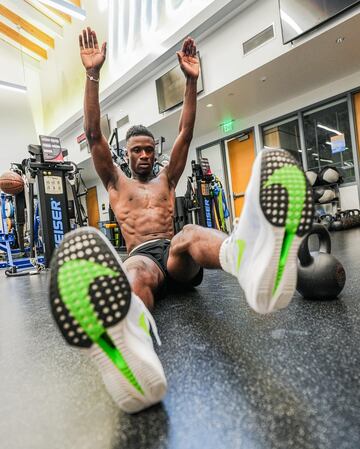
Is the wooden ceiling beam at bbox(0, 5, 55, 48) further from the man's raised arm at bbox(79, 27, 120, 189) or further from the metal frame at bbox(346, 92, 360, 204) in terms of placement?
the man's raised arm at bbox(79, 27, 120, 189)

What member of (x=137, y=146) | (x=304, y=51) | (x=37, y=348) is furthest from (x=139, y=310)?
(x=304, y=51)

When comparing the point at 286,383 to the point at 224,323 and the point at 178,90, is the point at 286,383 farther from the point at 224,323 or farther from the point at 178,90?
the point at 178,90

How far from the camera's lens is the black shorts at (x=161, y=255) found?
50.4 inches

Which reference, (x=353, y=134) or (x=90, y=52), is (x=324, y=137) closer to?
(x=353, y=134)

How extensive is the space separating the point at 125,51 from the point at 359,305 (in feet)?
23.1

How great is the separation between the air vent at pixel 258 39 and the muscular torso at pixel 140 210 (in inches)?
160

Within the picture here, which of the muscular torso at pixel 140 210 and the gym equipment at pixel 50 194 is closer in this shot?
the muscular torso at pixel 140 210

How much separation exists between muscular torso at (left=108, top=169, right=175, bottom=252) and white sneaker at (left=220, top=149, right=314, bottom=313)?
2.85 ft

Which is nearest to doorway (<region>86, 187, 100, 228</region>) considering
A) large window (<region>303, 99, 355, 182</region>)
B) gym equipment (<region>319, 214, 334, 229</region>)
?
large window (<region>303, 99, 355, 182</region>)

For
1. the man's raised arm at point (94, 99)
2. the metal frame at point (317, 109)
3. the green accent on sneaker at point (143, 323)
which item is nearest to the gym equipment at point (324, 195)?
the metal frame at point (317, 109)

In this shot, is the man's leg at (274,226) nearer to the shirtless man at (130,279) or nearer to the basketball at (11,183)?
the shirtless man at (130,279)

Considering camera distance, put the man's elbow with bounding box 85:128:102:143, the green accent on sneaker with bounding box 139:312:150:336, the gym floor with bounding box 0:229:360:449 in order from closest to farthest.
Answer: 1. the gym floor with bounding box 0:229:360:449
2. the green accent on sneaker with bounding box 139:312:150:336
3. the man's elbow with bounding box 85:128:102:143

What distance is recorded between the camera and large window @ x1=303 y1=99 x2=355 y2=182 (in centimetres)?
533

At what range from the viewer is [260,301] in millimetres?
625
